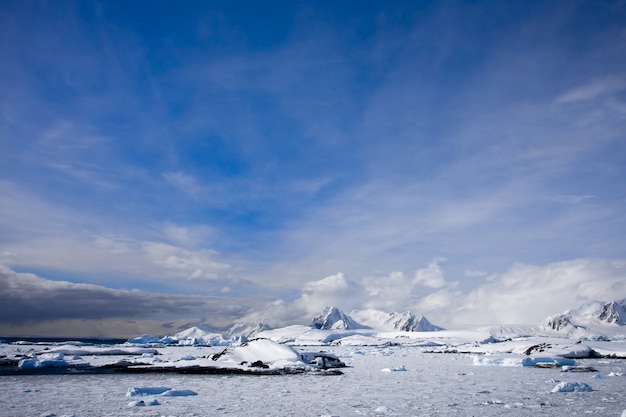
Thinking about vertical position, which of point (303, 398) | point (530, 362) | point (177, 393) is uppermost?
point (177, 393)

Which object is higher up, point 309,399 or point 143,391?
point 143,391

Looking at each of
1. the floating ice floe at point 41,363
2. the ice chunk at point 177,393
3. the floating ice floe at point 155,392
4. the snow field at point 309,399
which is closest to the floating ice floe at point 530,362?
the snow field at point 309,399

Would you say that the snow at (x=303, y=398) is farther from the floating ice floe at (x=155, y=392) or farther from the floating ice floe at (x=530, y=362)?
the floating ice floe at (x=530, y=362)

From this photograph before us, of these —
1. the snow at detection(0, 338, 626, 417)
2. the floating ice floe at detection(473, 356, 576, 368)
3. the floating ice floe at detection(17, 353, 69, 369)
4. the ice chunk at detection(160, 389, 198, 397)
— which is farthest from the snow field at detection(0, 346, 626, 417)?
the floating ice floe at detection(473, 356, 576, 368)

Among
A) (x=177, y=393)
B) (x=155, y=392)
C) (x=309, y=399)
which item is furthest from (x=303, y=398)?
(x=155, y=392)

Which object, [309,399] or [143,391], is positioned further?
[143,391]

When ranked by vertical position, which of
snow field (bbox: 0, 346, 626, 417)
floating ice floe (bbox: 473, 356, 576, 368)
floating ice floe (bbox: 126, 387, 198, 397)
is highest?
floating ice floe (bbox: 126, 387, 198, 397)

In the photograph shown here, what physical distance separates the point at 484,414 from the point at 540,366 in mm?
28739

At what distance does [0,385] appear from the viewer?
68.1 feet

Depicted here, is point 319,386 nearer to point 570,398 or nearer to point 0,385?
point 570,398

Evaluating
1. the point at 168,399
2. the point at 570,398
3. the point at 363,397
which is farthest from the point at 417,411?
the point at 168,399

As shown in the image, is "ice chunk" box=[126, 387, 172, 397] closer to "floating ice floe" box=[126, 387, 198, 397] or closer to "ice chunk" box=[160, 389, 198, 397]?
"floating ice floe" box=[126, 387, 198, 397]

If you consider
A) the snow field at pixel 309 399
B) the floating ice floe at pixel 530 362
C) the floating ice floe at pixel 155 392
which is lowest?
the floating ice floe at pixel 530 362

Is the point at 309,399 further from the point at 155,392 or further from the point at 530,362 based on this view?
the point at 530,362
